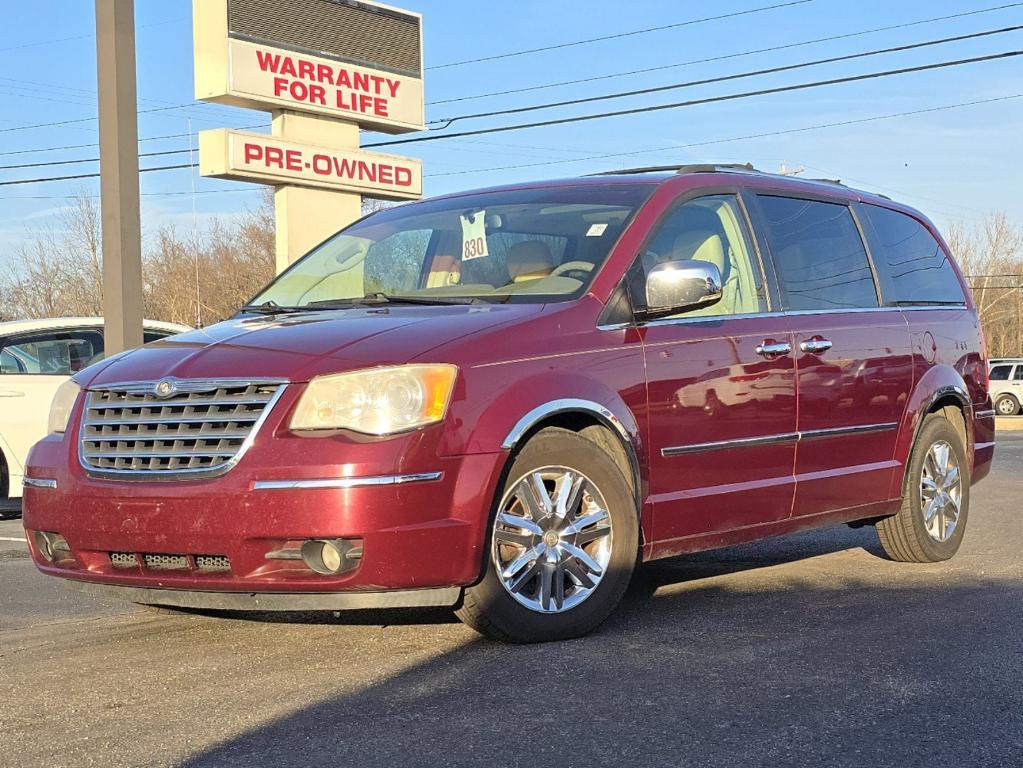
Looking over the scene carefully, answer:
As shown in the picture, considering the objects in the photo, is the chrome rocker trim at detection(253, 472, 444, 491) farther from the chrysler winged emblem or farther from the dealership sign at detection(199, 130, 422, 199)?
the dealership sign at detection(199, 130, 422, 199)

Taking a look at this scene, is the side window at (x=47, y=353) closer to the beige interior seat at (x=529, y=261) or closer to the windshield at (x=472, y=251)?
the windshield at (x=472, y=251)

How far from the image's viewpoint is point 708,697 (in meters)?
4.13

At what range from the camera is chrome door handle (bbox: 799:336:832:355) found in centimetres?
621

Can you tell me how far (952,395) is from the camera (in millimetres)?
7371

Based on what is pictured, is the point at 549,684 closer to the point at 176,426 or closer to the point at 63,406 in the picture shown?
the point at 176,426

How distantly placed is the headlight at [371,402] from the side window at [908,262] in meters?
3.32

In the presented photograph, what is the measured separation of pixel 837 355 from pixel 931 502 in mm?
1269

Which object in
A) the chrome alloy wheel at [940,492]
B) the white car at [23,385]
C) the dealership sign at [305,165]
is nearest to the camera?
the chrome alloy wheel at [940,492]

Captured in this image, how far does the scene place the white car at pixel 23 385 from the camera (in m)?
10.7

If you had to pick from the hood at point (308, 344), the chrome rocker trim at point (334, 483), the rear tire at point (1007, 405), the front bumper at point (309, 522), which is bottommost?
the rear tire at point (1007, 405)

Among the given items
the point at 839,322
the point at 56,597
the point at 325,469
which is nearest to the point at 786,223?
the point at 839,322

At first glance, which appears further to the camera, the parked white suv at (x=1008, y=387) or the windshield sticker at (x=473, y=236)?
the parked white suv at (x=1008, y=387)

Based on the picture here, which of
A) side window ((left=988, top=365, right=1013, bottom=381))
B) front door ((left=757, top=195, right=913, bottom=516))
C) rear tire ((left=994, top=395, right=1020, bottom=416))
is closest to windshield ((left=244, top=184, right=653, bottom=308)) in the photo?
front door ((left=757, top=195, right=913, bottom=516))

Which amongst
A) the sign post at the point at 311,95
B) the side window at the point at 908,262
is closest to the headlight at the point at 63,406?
the side window at the point at 908,262
